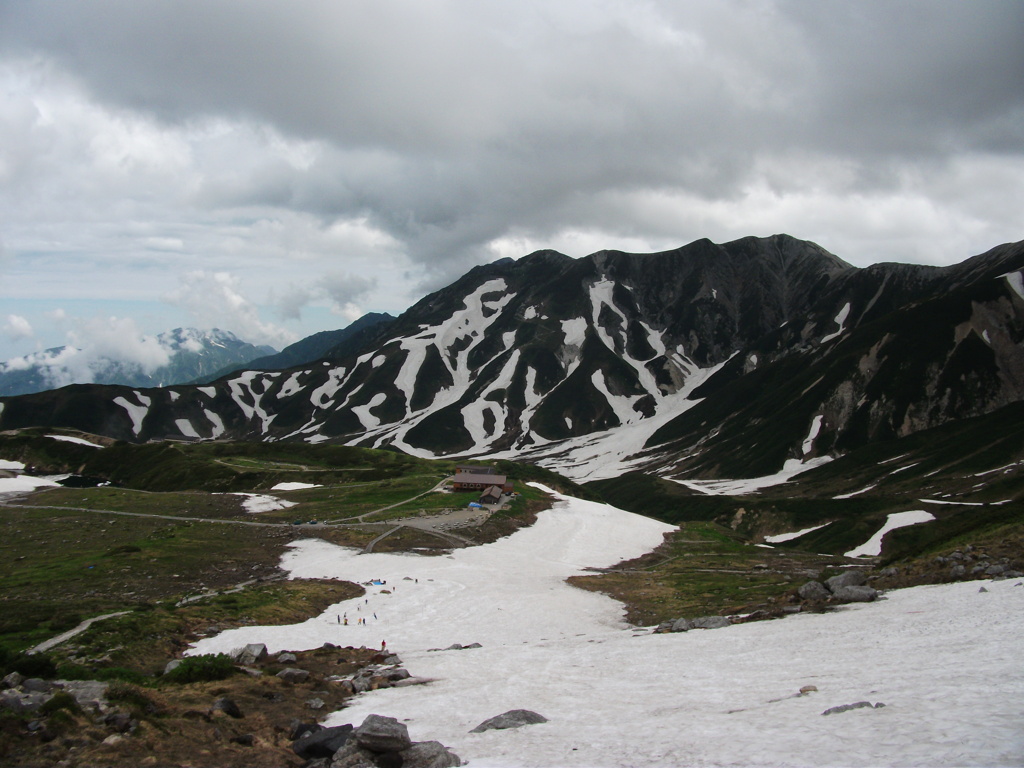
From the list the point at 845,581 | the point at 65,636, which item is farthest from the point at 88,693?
the point at 845,581

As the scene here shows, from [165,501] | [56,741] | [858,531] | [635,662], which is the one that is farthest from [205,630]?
[858,531]

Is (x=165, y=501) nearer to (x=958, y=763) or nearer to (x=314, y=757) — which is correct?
(x=314, y=757)

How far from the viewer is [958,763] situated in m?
11.3

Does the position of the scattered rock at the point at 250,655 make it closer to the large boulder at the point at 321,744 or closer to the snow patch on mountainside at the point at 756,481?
the large boulder at the point at 321,744

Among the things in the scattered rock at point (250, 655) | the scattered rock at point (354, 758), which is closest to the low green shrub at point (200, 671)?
the scattered rock at point (250, 655)

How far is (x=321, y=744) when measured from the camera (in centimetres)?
1585

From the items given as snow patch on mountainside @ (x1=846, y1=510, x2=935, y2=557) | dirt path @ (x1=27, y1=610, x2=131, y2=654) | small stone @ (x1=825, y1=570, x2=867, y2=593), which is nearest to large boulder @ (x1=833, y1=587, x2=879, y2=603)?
small stone @ (x1=825, y1=570, x2=867, y2=593)

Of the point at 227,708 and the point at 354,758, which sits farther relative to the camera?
Answer: the point at 227,708

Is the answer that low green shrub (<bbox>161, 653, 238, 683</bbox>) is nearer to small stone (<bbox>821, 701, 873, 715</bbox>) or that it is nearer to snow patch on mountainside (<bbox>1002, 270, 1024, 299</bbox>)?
small stone (<bbox>821, 701, 873, 715</bbox>)

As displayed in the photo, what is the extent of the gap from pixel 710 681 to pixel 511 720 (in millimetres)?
7796

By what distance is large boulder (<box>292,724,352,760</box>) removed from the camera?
15695 mm

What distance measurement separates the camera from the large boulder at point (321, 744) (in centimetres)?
1570

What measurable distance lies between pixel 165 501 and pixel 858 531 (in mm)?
106759

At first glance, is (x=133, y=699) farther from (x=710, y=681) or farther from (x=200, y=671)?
(x=710, y=681)
